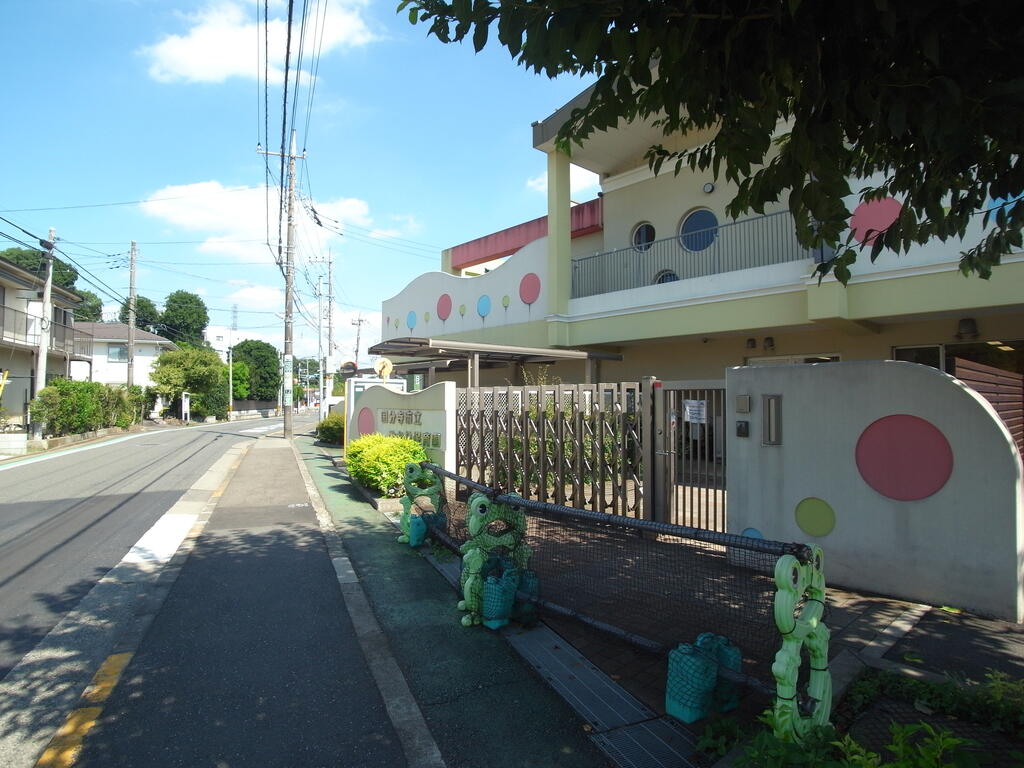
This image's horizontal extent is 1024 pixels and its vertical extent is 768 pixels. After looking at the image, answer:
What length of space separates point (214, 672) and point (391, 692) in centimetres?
124

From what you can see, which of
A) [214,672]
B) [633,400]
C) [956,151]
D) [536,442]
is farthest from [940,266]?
[214,672]

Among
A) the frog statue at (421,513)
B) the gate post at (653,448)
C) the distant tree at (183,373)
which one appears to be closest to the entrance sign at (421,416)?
the frog statue at (421,513)

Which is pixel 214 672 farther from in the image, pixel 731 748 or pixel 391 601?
pixel 731 748

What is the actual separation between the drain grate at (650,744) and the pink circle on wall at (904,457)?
299cm

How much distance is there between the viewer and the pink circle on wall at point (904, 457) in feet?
15.3

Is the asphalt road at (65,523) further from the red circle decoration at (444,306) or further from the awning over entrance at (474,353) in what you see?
the red circle decoration at (444,306)

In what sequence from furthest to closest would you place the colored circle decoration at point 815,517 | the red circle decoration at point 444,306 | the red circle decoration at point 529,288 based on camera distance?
1. the red circle decoration at point 444,306
2. the red circle decoration at point 529,288
3. the colored circle decoration at point 815,517

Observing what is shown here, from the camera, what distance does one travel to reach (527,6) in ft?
8.82

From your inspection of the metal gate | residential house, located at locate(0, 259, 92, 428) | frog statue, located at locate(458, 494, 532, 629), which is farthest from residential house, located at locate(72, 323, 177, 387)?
frog statue, located at locate(458, 494, 532, 629)

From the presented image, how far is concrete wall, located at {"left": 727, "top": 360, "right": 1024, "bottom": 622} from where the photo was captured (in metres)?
4.42

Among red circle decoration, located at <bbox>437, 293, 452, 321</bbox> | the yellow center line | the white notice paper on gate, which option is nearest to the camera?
the yellow center line

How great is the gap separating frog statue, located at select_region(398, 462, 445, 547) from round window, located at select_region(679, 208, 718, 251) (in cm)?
851

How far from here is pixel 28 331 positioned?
1030 inches

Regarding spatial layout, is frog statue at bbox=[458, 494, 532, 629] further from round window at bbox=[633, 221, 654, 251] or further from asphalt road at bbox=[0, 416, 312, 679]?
round window at bbox=[633, 221, 654, 251]
